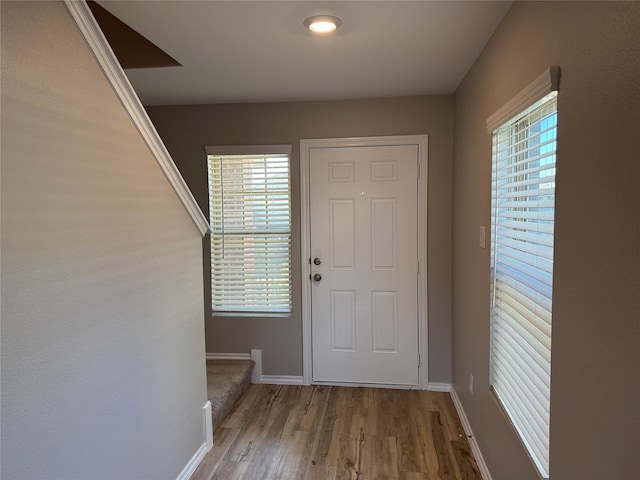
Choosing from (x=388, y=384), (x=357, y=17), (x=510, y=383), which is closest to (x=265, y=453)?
(x=388, y=384)

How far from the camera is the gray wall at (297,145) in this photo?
3.13m

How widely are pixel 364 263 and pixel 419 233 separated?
1.61 ft

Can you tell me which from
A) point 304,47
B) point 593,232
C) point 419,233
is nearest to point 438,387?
point 419,233

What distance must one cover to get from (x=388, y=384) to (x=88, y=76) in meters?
2.92

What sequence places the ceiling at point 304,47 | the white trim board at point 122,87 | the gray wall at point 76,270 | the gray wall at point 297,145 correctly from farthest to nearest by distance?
the gray wall at point 297,145 < the ceiling at point 304,47 < the white trim board at point 122,87 < the gray wall at point 76,270

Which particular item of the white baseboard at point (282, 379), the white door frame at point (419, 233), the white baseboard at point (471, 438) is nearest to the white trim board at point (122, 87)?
the white door frame at point (419, 233)

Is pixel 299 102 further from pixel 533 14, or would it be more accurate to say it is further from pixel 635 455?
pixel 635 455

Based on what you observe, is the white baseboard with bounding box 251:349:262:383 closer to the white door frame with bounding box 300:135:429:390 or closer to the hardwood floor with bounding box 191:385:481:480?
the hardwood floor with bounding box 191:385:481:480

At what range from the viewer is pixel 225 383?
3014 millimetres

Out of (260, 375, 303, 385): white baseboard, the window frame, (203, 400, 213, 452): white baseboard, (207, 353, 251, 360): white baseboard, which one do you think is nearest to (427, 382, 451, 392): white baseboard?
(260, 375, 303, 385): white baseboard

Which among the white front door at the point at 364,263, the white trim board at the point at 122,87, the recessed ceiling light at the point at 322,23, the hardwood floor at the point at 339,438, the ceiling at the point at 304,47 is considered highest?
the ceiling at the point at 304,47

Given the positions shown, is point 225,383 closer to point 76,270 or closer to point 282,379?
point 282,379

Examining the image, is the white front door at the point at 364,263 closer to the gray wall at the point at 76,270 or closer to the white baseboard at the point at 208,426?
the white baseboard at the point at 208,426

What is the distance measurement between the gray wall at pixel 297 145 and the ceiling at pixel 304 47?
5.4 inches
